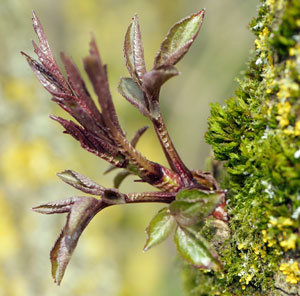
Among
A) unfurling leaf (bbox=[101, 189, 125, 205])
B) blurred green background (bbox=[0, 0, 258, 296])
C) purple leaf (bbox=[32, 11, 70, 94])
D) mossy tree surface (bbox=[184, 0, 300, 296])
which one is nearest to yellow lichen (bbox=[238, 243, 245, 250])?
mossy tree surface (bbox=[184, 0, 300, 296])

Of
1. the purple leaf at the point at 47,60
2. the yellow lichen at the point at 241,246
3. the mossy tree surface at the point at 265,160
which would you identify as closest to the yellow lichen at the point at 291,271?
the mossy tree surface at the point at 265,160

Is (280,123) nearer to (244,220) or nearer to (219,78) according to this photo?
(244,220)

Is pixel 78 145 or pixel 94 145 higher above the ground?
pixel 78 145

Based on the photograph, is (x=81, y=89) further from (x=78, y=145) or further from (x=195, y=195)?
(x=78, y=145)

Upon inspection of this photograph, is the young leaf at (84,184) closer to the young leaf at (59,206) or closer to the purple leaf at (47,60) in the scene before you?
the young leaf at (59,206)

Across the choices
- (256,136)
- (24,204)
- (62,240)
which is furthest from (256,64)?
(24,204)

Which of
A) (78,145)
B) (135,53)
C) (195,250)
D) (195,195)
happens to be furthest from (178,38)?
(78,145)
